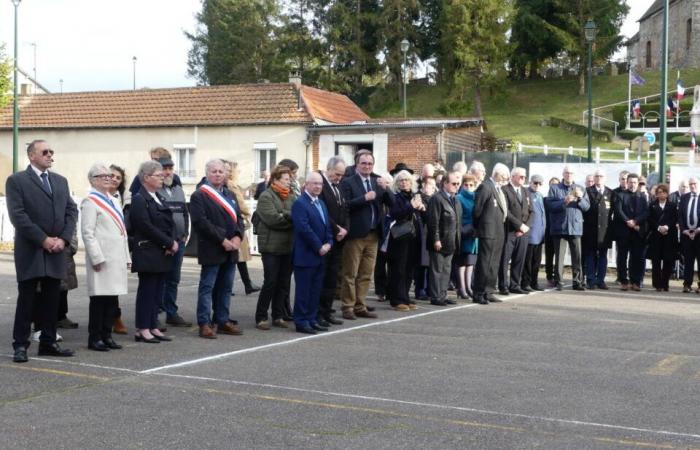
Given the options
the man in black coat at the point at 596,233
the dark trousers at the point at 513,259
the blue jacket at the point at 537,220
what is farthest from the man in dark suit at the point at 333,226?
the man in black coat at the point at 596,233

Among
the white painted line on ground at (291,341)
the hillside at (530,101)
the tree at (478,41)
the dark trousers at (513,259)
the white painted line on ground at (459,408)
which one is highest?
the tree at (478,41)

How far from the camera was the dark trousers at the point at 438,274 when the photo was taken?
43.2 ft

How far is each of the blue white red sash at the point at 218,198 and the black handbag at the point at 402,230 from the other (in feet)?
9.42

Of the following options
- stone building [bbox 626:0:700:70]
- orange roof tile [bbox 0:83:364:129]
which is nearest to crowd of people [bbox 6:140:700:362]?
orange roof tile [bbox 0:83:364:129]

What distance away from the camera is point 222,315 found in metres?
10.3

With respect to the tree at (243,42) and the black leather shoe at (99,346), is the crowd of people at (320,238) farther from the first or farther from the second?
the tree at (243,42)

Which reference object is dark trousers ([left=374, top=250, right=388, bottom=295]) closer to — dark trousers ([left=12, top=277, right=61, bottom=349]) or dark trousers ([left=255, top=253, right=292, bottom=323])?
dark trousers ([left=255, top=253, right=292, bottom=323])

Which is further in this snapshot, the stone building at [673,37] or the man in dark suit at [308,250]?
the stone building at [673,37]

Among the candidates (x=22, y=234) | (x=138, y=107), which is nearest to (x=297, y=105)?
(x=138, y=107)

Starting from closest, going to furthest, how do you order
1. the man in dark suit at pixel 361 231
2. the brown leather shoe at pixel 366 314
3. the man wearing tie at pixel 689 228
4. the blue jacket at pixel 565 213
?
the man in dark suit at pixel 361 231 < the brown leather shoe at pixel 366 314 < the man wearing tie at pixel 689 228 < the blue jacket at pixel 565 213

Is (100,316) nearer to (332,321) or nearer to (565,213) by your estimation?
(332,321)

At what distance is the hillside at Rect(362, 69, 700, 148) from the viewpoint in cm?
6331

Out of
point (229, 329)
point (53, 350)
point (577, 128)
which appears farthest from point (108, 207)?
point (577, 128)

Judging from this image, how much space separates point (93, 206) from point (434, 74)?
237ft
